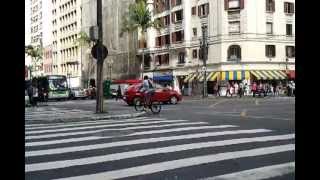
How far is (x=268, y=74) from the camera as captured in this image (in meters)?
57.7

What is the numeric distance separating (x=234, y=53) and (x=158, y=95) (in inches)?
1081

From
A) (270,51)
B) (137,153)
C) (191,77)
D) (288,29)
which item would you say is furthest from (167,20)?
(137,153)

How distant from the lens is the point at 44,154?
919cm

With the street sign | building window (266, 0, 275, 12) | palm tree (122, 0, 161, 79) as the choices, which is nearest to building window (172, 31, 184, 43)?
palm tree (122, 0, 161, 79)

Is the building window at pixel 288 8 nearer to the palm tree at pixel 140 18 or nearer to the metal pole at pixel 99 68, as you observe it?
the palm tree at pixel 140 18

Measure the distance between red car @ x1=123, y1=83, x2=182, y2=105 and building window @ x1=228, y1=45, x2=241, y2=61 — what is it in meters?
25.5

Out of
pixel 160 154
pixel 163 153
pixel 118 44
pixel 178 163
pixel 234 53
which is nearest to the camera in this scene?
pixel 178 163

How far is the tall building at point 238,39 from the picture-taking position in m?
57.4

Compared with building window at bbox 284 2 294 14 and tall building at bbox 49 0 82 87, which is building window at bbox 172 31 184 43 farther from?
tall building at bbox 49 0 82 87

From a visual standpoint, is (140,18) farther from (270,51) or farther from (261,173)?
(261,173)
